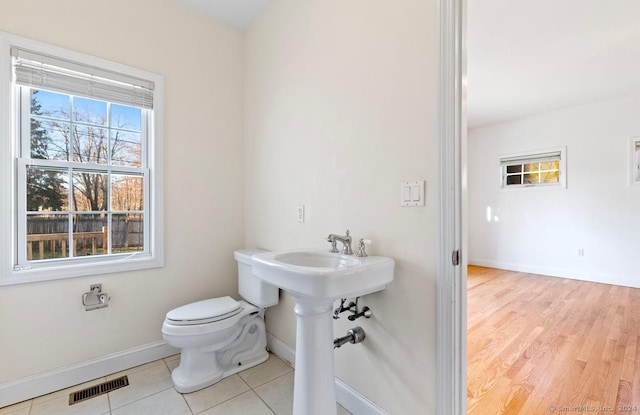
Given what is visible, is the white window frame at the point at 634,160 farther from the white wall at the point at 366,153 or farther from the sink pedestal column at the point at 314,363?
the sink pedestal column at the point at 314,363

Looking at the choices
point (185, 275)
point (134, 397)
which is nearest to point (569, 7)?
point (185, 275)

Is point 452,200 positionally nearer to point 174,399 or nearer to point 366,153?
point 366,153

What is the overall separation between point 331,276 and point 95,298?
5.53 feet

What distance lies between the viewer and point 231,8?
2.14 m

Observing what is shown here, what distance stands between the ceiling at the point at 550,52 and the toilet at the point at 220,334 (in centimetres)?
261

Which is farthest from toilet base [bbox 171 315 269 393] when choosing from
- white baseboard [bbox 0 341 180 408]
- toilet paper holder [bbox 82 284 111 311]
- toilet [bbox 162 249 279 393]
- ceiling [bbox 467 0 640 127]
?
ceiling [bbox 467 0 640 127]

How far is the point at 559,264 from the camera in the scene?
427cm

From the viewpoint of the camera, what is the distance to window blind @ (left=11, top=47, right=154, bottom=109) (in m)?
1.61

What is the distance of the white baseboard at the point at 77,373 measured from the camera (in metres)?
1.57

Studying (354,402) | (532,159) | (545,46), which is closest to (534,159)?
(532,159)

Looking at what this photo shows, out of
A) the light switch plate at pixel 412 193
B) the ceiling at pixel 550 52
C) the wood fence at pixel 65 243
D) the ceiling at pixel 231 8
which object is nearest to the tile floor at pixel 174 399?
the wood fence at pixel 65 243

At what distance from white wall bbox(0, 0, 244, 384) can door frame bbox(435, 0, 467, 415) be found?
1734 mm

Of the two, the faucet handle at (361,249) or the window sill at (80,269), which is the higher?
the faucet handle at (361,249)

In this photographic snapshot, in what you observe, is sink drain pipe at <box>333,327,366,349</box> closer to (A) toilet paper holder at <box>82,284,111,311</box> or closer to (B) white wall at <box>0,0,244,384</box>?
(B) white wall at <box>0,0,244,384</box>
